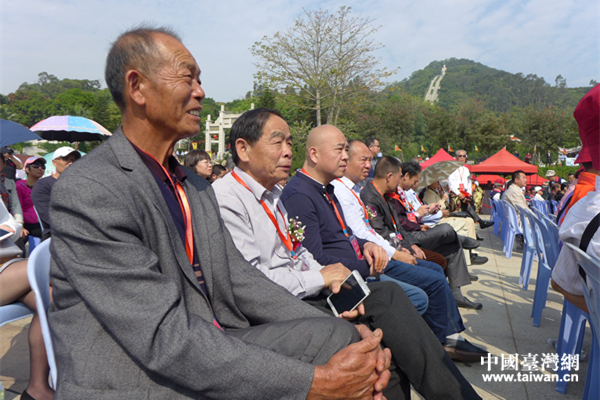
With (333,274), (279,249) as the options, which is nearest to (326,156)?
(279,249)

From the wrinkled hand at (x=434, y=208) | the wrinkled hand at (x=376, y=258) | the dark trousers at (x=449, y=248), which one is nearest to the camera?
the wrinkled hand at (x=376, y=258)

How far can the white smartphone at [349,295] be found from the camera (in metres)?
2.10

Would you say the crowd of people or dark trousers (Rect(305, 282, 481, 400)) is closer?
the crowd of people

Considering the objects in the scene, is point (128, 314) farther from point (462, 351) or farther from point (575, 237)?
point (462, 351)

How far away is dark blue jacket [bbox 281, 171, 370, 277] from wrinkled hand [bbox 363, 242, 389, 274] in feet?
0.16

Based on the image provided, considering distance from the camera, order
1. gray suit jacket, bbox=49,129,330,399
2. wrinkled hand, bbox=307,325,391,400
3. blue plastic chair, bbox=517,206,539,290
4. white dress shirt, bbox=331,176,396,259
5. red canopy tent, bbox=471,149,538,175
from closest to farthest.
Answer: gray suit jacket, bbox=49,129,330,399 < wrinkled hand, bbox=307,325,391,400 < white dress shirt, bbox=331,176,396,259 < blue plastic chair, bbox=517,206,539,290 < red canopy tent, bbox=471,149,538,175

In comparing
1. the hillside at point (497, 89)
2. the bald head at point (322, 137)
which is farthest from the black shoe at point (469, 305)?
the hillside at point (497, 89)

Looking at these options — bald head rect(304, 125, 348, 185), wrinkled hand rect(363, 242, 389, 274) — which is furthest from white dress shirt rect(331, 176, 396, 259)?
wrinkled hand rect(363, 242, 389, 274)

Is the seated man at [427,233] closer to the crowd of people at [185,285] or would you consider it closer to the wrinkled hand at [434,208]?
the wrinkled hand at [434,208]

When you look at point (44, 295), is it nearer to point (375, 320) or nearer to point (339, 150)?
point (375, 320)

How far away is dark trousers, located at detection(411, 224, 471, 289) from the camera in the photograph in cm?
487

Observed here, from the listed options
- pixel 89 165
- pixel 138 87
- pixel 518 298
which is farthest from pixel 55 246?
pixel 518 298

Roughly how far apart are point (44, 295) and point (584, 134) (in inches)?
126

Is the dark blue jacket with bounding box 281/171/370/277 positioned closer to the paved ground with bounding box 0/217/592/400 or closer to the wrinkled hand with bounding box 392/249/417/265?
the wrinkled hand with bounding box 392/249/417/265
